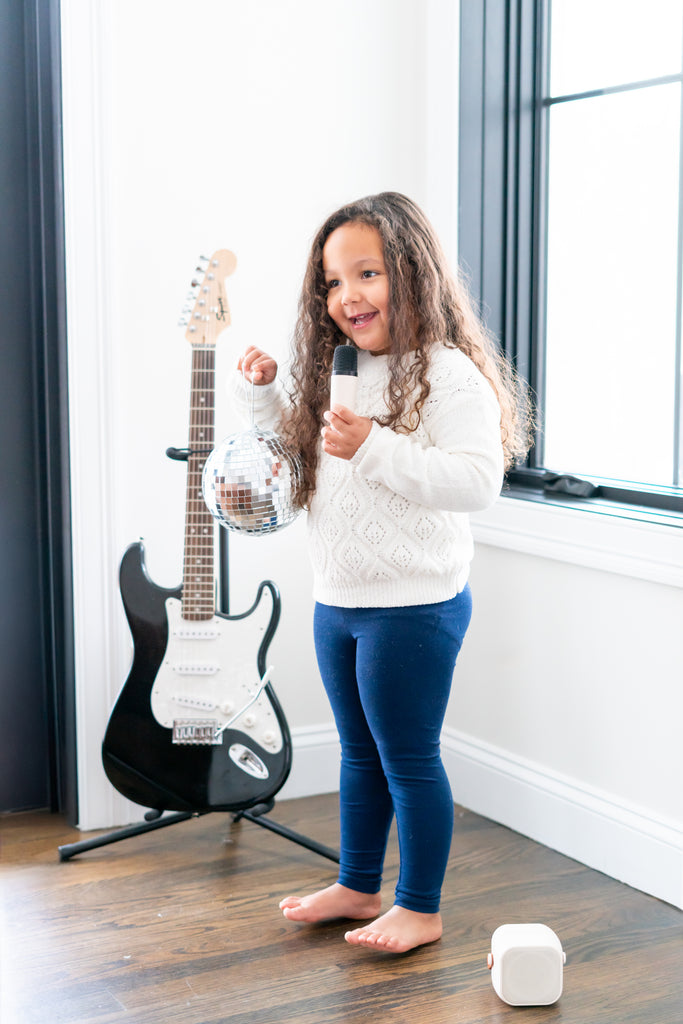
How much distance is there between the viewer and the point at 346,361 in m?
1.60

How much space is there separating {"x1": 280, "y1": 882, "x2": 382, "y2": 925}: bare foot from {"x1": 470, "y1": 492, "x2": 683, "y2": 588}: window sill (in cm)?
75

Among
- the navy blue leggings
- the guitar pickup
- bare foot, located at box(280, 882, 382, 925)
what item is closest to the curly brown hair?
the navy blue leggings

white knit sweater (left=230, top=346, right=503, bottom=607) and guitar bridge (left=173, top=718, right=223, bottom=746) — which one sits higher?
white knit sweater (left=230, top=346, right=503, bottom=607)

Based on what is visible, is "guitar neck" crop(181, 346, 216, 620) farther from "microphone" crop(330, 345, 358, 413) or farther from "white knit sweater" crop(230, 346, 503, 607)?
"microphone" crop(330, 345, 358, 413)

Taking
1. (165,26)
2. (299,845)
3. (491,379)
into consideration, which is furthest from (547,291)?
(299,845)

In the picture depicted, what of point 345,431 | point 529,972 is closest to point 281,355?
point 345,431

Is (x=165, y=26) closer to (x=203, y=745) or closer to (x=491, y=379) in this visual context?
(x=491, y=379)

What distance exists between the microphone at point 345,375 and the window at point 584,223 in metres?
0.75

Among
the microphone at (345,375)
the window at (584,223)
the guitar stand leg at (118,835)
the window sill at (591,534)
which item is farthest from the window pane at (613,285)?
the guitar stand leg at (118,835)

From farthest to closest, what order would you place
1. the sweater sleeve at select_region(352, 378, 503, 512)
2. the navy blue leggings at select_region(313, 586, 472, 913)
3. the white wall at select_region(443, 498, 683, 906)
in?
the white wall at select_region(443, 498, 683, 906) < the navy blue leggings at select_region(313, 586, 472, 913) < the sweater sleeve at select_region(352, 378, 503, 512)

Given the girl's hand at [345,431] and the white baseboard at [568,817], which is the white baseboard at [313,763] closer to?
the white baseboard at [568,817]

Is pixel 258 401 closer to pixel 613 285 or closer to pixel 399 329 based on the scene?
pixel 399 329

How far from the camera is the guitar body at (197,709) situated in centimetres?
207

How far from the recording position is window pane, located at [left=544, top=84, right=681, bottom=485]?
6.79 ft
